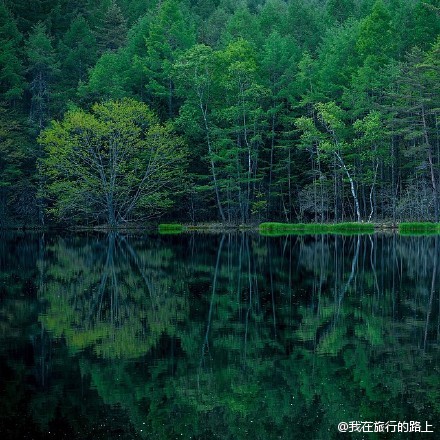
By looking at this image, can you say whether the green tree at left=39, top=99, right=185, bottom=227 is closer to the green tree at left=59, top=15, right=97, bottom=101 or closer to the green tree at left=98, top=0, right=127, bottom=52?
the green tree at left=59, top=15, right=97, bottom=101

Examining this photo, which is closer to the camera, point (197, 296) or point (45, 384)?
point (45, 384)

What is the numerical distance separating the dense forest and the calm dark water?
2819 centimetres

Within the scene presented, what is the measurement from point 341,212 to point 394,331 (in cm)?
4171

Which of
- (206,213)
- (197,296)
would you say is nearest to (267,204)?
(206,213)

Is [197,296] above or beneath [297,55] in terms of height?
beneath

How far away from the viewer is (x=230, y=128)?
53781 mm

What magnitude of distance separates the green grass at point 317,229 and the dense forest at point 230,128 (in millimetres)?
3447

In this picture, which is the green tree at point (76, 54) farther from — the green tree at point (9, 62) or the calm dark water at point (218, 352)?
the calm dark water at point (218, 352)

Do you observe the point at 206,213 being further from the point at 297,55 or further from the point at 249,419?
the point at 249,419

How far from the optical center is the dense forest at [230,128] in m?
50.5

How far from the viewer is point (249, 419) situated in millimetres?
8695

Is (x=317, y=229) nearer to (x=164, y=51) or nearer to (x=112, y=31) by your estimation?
(x=164, y=51)

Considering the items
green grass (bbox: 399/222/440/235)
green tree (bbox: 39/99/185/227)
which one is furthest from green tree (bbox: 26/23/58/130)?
green grass (bbox: 399/222/440/235)

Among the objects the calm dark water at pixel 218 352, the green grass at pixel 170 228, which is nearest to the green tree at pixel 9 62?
the green grass at pixel 170 228
